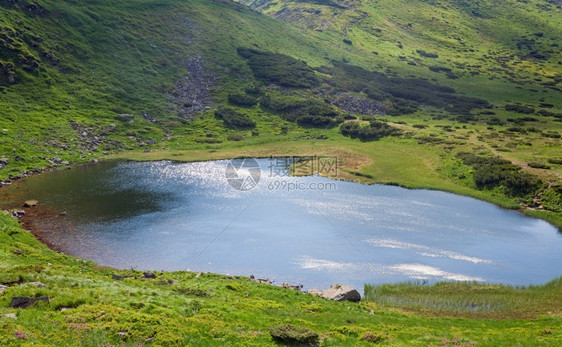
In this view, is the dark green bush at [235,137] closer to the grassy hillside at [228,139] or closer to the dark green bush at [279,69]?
the grassy hillside at [228,139]

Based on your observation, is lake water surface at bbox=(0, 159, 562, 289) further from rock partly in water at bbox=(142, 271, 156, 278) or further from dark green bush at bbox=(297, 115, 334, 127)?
dark green bush at bbox=(297, 115, 334, 127)

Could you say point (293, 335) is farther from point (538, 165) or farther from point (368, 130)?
point (368, 130)

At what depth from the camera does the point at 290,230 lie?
58.3 meters

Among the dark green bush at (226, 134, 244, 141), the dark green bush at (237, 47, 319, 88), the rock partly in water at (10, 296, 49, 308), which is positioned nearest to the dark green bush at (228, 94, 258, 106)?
the dark green bush at (237, 47, 319, 88)

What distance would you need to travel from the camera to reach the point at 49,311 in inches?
890

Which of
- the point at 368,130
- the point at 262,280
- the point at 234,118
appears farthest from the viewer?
the point at 234,118

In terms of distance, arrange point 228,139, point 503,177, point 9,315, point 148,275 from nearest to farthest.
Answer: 1. point 9,315
2. point 148,275
3. point 503,177
4. point 228,139

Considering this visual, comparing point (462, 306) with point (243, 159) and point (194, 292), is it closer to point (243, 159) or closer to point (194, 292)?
point (194, 292)

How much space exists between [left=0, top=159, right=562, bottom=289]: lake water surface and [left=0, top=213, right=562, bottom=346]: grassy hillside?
5330 mm

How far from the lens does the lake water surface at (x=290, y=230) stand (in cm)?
4738

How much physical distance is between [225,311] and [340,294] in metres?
14.3

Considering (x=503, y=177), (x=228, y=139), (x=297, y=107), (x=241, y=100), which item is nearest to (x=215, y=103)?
(x=241, y=100)

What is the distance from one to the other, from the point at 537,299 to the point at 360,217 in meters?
28.1

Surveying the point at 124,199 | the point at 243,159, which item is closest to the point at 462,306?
the point at 124,199
